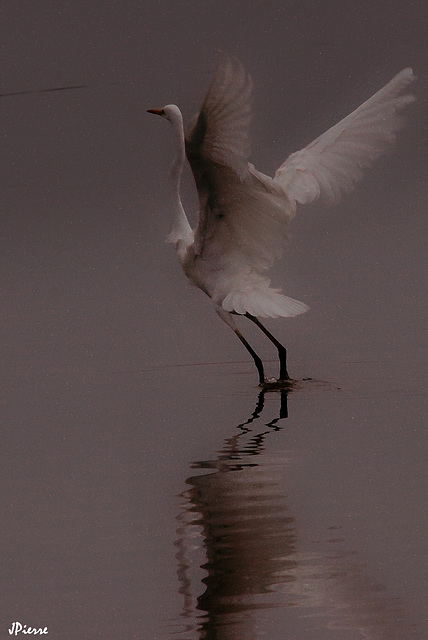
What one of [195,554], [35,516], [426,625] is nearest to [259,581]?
[195,554]

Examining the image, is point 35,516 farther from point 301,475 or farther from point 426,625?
point 426,625

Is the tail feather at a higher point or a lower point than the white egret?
lower

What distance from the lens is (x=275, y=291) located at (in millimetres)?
9172

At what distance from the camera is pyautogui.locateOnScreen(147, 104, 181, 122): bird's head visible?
913 centimetres

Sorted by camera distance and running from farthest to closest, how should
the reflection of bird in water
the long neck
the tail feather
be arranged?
the long neck → the tail feather → the reflection of bird in water

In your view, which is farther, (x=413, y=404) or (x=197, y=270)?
(x=197, y=270)

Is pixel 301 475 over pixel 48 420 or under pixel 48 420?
over

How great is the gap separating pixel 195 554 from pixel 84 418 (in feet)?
11.5

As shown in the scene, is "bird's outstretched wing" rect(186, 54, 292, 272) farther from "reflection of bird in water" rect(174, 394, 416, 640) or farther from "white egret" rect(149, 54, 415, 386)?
"reflection of bird in water" rect(174, 394, 416, 640)

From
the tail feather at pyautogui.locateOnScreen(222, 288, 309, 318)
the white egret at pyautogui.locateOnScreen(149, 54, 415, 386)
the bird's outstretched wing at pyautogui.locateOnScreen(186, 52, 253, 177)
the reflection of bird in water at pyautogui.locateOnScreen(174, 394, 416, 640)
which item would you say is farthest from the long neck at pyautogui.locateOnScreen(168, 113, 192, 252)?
the reflection of bird in water at pyautogui.locateOnScreen(174, 394, 416, 640)

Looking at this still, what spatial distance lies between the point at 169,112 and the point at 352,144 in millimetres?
1777

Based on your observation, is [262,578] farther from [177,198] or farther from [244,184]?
[177,198]

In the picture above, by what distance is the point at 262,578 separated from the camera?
466 cm

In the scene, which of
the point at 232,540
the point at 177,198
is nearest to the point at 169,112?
the point at 177,198
